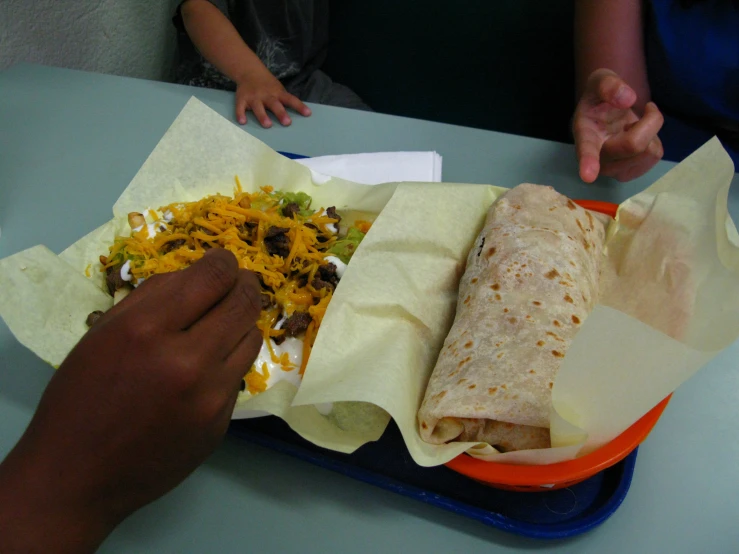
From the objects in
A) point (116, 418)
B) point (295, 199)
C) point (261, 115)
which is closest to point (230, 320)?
point (116, 418)

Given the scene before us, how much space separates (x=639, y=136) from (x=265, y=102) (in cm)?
103

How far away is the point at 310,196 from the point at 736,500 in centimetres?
101

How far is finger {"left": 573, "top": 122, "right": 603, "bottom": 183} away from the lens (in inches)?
45.8

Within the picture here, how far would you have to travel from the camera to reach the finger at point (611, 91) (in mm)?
1176

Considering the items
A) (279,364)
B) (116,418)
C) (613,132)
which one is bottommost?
(279,364)

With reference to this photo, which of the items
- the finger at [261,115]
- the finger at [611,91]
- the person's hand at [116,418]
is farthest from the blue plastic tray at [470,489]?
the finger at [261,115]

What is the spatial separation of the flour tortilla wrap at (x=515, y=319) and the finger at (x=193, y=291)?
1.20 feet

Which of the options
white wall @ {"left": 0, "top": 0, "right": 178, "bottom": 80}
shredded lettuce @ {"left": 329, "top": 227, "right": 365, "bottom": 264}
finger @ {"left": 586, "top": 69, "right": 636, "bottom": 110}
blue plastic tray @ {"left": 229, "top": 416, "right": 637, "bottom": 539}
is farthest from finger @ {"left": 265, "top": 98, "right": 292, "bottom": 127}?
blue plastic tray @ {"left": 229, "top": 416, "right": 637, "bottom": 539}

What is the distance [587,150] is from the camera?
1218 millimetres

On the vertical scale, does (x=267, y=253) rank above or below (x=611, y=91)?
below

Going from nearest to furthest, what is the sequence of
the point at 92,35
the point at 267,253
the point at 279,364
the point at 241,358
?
the point at 241,358 → the point at 279,364 → the point at 267,253 → the point at 92,35

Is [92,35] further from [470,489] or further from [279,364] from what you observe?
[470,489]

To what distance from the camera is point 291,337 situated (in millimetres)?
1014

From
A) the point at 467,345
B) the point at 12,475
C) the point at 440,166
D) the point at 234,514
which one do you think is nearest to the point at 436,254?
the point at 467,345
